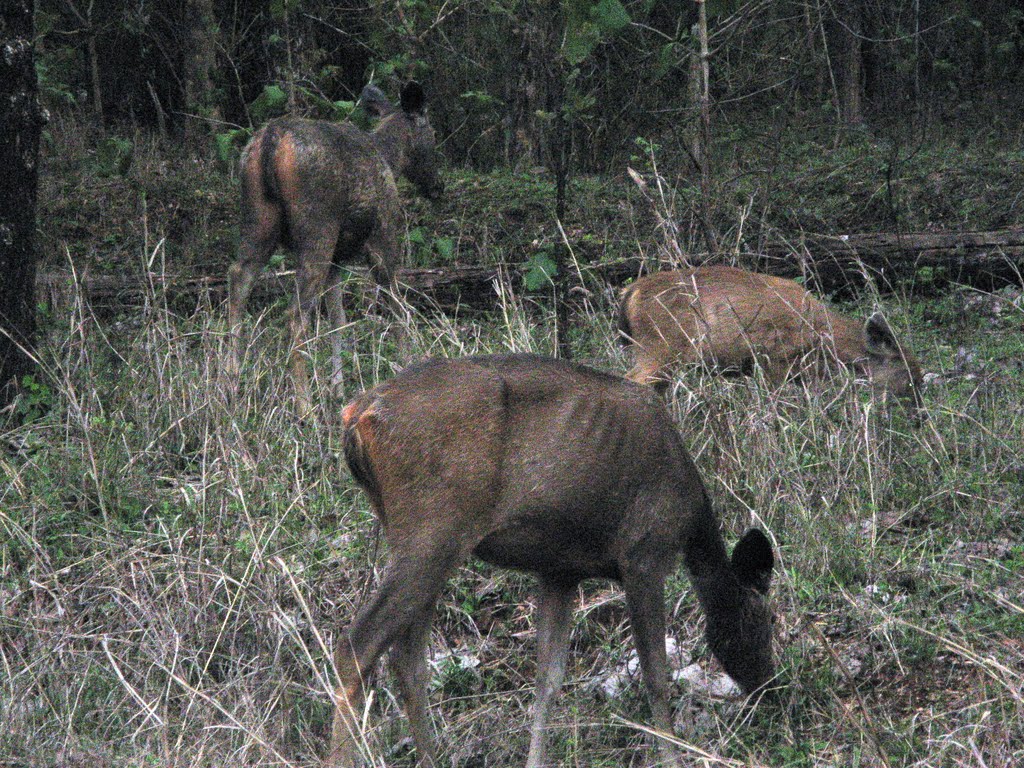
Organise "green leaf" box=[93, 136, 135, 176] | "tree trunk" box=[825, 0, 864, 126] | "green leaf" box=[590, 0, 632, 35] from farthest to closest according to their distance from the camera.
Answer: "tree trunk" box=[825, 0, 864, 126] < "green leaf" box=[93, 136, 135, 176] < "green leaf" box=[590, 0, 632, 35]

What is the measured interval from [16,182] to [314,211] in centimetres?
175

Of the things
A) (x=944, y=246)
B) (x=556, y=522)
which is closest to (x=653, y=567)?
(x=556, y=522)

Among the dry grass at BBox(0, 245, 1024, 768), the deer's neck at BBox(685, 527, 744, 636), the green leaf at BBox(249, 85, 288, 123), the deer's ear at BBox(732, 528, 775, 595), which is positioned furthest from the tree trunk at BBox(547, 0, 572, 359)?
the deer's ear at BBox(732, 528, 775, 595)

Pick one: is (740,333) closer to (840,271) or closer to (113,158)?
(840,271)

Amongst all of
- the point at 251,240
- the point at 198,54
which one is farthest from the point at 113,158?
the point at 251,240

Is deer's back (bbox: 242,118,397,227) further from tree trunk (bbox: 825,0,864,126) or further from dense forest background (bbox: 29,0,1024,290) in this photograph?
tree trunk (bbox: 825,0,864,126)

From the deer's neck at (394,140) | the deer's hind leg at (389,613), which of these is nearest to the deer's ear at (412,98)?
the deer's neck at (394,140)

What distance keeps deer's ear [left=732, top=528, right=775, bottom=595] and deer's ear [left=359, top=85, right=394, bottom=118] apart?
619 cm

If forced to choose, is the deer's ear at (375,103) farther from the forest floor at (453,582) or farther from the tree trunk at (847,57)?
the tree trunk at (847,57)

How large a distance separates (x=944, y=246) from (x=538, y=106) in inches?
Answer: 217

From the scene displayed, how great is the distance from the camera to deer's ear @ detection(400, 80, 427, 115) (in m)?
9.88

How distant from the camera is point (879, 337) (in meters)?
7.64

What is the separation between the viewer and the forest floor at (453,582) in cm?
484

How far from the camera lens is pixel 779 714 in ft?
16.7
